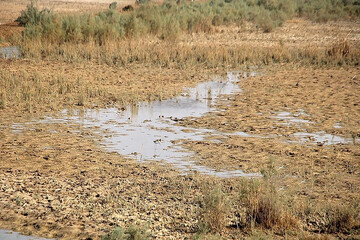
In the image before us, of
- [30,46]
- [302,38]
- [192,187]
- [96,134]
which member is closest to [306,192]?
[192,187]

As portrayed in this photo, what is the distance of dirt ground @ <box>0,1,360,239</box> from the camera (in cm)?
703

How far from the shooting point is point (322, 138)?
1094 centimetres

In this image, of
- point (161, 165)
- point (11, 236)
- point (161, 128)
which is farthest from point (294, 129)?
point (11, 236)

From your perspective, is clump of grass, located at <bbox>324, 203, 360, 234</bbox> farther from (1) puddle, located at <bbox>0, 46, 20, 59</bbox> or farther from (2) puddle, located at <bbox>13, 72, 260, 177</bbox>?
(1) puddle, located at <bbox>0, 46, 20, 59</bbox>

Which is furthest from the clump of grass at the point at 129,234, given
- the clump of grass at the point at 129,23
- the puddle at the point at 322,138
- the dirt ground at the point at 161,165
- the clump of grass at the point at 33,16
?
the clump of grass at the point at 33,16

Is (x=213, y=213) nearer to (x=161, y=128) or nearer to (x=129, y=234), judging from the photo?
(x=129, y=234)

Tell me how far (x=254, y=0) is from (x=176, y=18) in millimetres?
18345

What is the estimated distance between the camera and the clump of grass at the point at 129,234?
20.0ft

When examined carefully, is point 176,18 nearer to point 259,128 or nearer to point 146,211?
point 259,128

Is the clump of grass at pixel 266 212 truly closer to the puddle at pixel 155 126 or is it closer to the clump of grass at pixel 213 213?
the clump of grass at pixel 213 213

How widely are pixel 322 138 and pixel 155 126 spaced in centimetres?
323

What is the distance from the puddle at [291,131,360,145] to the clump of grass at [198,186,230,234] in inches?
163

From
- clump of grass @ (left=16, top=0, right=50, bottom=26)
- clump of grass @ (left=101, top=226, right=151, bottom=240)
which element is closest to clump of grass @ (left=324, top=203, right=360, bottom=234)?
clump of grass @ (left=101, top=226, right=151, bottom=240)

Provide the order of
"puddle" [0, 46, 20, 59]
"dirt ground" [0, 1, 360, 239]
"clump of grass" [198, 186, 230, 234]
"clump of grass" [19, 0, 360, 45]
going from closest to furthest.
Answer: "clump of grass" [198, 186, 230, 234]
"dirt ground" [0, 1, 360, 239]
"puddle" [0, 46, 20, 59]
"clump of grass" [19, 0, 360, 45]
